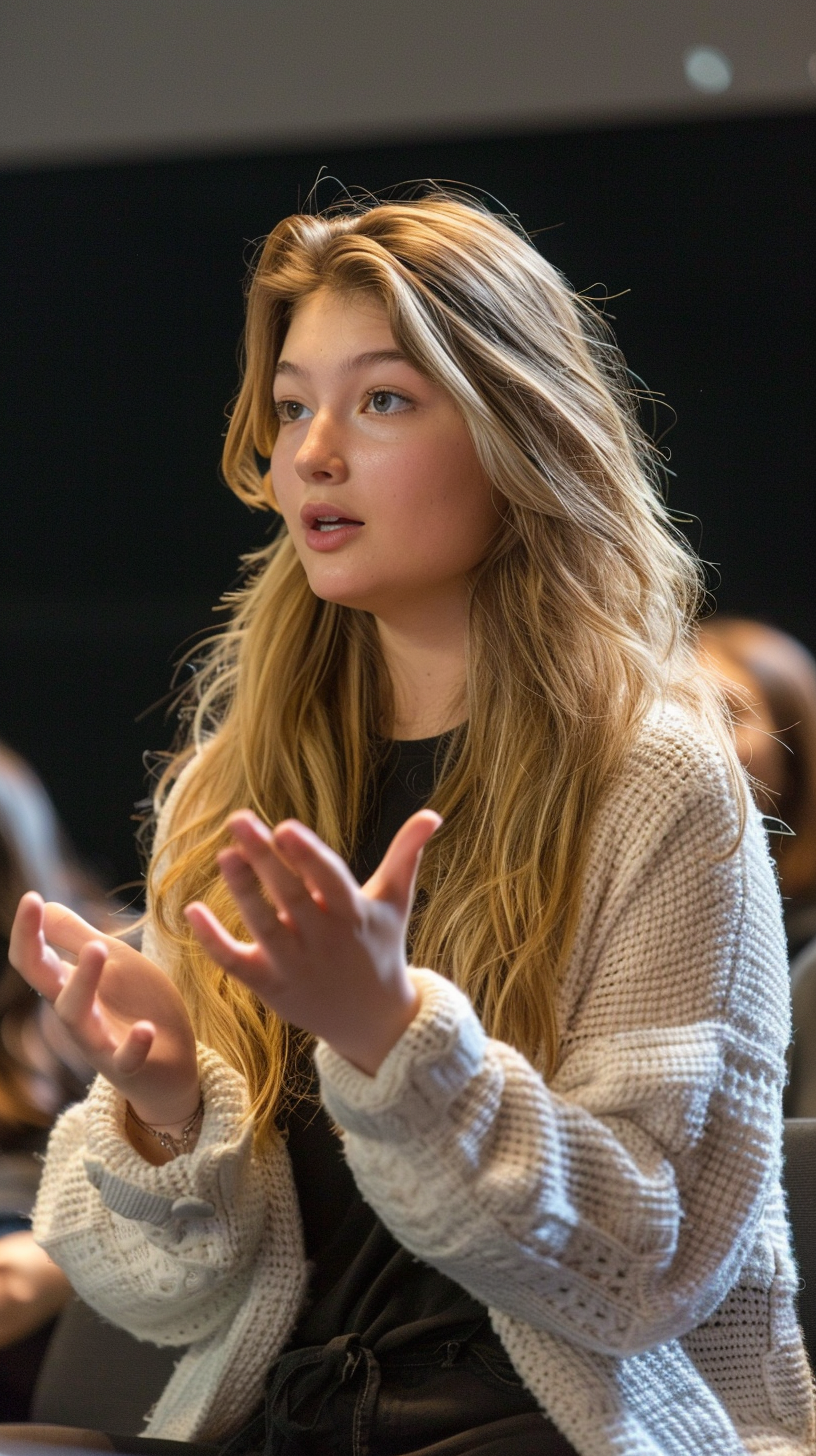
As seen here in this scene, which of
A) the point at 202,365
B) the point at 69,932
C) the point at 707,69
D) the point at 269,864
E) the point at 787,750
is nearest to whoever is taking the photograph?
the point at 269,864

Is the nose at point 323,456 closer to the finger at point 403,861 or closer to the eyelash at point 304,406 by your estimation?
the eyelash at point 304,406

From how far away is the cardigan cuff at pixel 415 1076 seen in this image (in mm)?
845

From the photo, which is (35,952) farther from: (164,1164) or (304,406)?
(304,406)

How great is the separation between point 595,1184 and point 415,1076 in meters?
0.15

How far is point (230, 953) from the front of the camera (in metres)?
0.82


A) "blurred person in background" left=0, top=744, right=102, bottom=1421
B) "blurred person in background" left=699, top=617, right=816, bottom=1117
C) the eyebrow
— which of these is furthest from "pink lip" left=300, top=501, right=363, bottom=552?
"blurred person in background" left=699, top=617, right=816, bottom=1117

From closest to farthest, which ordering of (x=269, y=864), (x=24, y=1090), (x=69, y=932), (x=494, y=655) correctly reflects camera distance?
(x=269, y=864), (x=69, y=932), (x=494, y=655), (x=24, y=1090)

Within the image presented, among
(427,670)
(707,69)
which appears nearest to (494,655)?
(427,670)

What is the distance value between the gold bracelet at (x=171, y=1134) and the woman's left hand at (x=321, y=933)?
30 cm

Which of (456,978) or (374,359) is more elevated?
(374,359)

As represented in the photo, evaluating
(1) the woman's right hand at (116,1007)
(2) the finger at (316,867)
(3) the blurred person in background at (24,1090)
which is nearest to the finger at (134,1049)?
(1) the woman's right hand at (116,1007)

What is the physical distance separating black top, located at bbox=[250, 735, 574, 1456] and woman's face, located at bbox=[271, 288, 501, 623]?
0.44 m

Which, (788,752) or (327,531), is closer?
(327,531)

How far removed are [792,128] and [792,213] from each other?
14 centimetres
